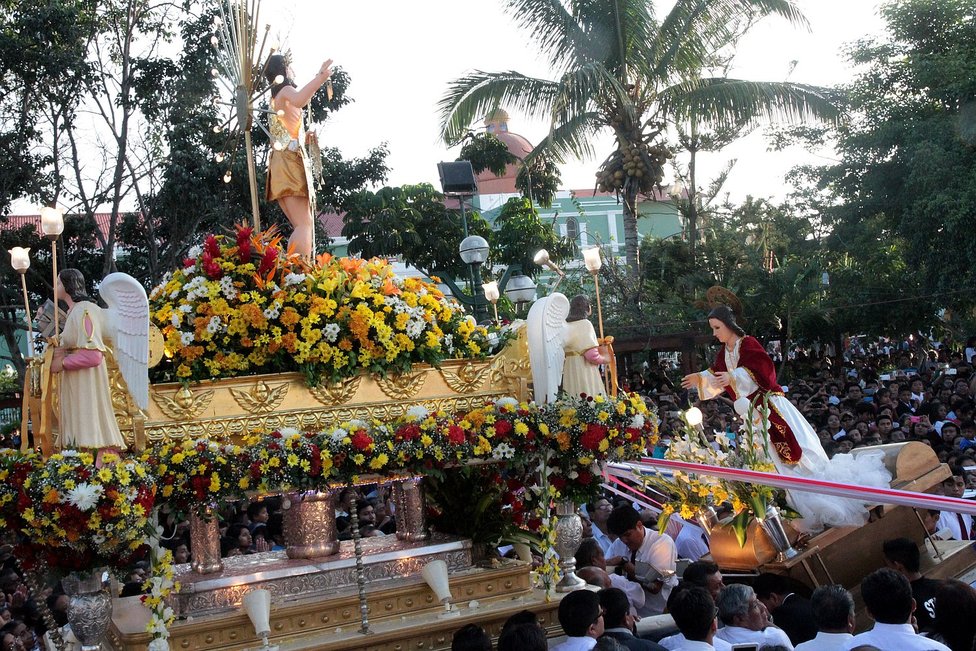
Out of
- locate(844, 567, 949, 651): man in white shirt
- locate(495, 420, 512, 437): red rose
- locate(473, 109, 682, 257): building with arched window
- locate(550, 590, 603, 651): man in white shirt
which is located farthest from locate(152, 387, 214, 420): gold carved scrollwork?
locate(473, 109, 682, 257): building with arched window

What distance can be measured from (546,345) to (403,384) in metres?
1.08

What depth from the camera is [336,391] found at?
286 inches

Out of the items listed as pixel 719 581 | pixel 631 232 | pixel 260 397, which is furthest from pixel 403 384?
Answer: pixel 631 232

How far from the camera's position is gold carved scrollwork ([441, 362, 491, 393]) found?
7.75 m

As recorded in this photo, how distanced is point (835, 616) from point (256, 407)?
12.6ft

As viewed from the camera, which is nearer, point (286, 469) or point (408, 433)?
point (286, 469)

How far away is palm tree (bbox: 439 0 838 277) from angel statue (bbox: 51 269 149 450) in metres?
13.9

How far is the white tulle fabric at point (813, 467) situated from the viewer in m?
8.46

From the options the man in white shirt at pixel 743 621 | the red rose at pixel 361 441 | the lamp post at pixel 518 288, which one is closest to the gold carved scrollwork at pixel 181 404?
the red rose at pixel 361 441

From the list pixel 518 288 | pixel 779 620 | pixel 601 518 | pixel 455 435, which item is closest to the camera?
pixel 779 620

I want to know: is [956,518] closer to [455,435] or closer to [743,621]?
[743,621]

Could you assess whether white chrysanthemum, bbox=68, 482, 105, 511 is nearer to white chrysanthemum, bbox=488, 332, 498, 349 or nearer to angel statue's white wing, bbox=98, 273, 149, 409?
angel statue's white wing, bbox=98, 273, 149, 409

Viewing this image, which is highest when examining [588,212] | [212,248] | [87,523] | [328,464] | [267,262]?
[588,212]

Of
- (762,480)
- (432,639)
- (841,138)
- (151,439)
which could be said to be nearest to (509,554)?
(432,639)
